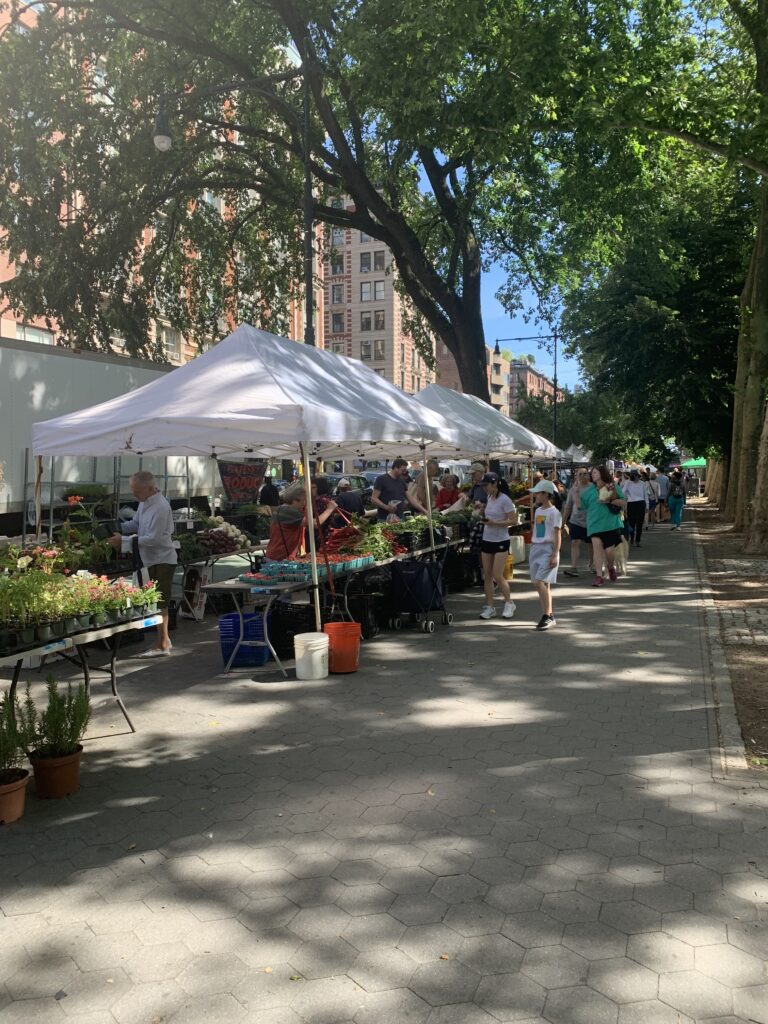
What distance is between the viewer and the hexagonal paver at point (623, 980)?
2.86m

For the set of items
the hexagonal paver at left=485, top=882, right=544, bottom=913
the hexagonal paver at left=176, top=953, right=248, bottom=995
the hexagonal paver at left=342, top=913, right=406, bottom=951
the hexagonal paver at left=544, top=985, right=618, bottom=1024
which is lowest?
the hexagonal paver at left=176, top=953, right=248, bottom=995

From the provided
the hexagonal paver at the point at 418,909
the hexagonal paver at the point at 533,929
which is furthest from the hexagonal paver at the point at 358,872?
the hexagonal paver at the point at 533,929

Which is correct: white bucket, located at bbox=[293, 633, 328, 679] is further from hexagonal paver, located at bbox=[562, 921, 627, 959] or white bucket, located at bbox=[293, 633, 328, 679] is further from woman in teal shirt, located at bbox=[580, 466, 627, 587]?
woman in teal shirt, located at bbox=[580, 466, 627, 587]

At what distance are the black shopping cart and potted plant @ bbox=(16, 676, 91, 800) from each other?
5151mm

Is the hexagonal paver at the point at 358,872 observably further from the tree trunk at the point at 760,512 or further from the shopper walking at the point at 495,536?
the tree trunk at the point at 760,512

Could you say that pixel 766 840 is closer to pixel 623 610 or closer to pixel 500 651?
pixel 500 651

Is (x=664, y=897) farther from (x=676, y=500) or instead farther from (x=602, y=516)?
(x=676, y=500)

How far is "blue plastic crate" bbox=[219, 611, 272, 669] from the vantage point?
7.86m

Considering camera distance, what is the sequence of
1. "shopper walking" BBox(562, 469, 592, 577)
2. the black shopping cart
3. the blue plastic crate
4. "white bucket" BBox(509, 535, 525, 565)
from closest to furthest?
the blue plastic crate, the black shopping cart, "shopper walking" BBox(562, 469, 592, 577), "white bucket" BBox(509, 535, 525, 565)

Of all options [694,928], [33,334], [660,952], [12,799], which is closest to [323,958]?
[660,952]

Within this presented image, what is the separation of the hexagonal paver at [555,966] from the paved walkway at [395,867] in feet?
0.04

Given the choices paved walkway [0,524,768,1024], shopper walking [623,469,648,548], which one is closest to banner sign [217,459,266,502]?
shopper walking [623,469,648,548]

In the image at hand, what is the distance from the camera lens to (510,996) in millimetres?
2867

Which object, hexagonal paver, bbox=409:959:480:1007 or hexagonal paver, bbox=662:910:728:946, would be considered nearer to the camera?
hexagonal paver, bbox=409:959:480:1007
